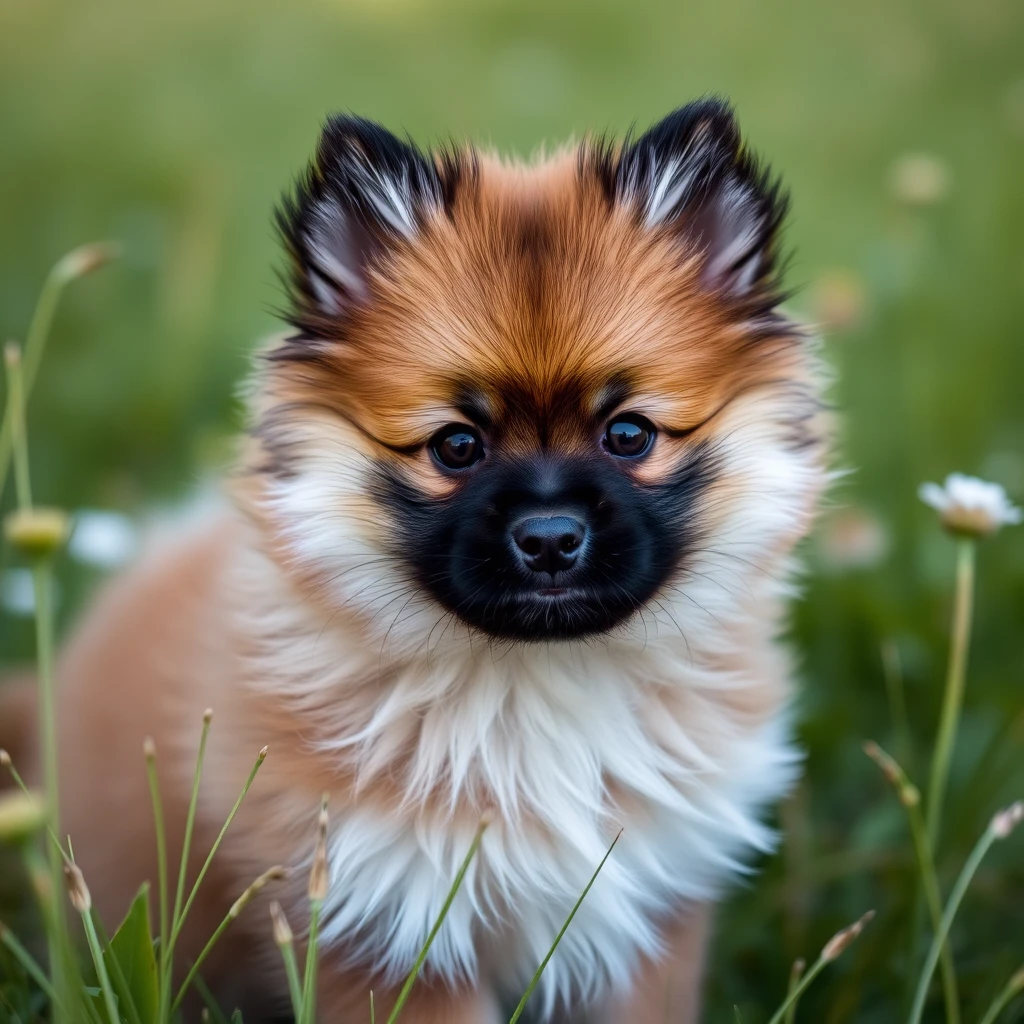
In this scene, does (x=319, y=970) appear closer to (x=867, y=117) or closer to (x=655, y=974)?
(x=655, y=974)

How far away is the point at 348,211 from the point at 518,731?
2.92 feet

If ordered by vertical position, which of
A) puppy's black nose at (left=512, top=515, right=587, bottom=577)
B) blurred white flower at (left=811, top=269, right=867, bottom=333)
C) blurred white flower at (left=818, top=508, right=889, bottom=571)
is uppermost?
blurred white flower at (left=811, top=269, right=867, bottom=333)

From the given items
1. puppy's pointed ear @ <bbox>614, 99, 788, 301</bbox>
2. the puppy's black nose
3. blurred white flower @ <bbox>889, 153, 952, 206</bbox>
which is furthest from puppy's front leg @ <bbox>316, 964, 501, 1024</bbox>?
blurred white flower @ <bbox>889, 153, 952, 206</bbox>

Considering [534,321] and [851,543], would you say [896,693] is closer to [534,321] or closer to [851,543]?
[851,543]

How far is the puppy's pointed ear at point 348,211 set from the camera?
194 cm

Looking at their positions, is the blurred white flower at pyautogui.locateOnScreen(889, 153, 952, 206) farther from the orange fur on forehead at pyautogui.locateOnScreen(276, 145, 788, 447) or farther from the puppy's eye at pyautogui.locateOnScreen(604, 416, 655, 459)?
the puppy's eye at pyautogui.locateOnScreen(604, 416, 655, 459)

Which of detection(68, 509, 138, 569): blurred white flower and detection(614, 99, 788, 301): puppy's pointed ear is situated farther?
detection(68, 509, 138, 569): blurred white flower

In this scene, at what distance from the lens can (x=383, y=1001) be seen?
2.00 metres

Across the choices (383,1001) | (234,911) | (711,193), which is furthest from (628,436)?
(383,1001)

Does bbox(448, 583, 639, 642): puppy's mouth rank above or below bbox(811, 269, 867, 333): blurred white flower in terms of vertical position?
below

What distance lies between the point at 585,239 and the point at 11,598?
7.45 feet

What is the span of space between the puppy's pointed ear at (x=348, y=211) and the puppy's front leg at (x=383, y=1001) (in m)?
1.06

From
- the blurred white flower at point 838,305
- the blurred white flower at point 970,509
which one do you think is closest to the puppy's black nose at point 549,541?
the blurred white flower at point 970,509

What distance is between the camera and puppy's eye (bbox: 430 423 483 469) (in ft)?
6.20
